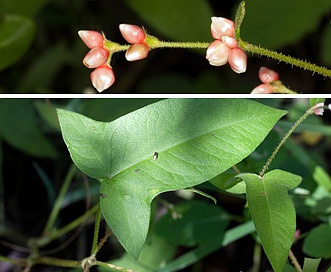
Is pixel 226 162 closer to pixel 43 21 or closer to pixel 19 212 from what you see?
pixel 19 212

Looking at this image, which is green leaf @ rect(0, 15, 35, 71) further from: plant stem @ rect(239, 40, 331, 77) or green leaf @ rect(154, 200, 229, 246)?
plant stem @ rect(239, 40, 331, 77)

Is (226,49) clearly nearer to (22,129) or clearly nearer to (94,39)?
(94,39)

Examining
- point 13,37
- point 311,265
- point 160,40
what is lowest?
point 311,265

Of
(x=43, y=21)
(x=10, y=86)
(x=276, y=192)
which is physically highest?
(x=43, y=21)

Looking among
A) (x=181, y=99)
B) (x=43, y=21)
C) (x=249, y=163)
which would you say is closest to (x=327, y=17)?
(x=43, y=21)

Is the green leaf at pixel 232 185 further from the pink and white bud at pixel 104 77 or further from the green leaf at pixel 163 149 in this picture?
the pink and white bud at pixel 104 77

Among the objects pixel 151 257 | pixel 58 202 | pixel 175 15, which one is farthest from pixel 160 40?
pixel 151 257
